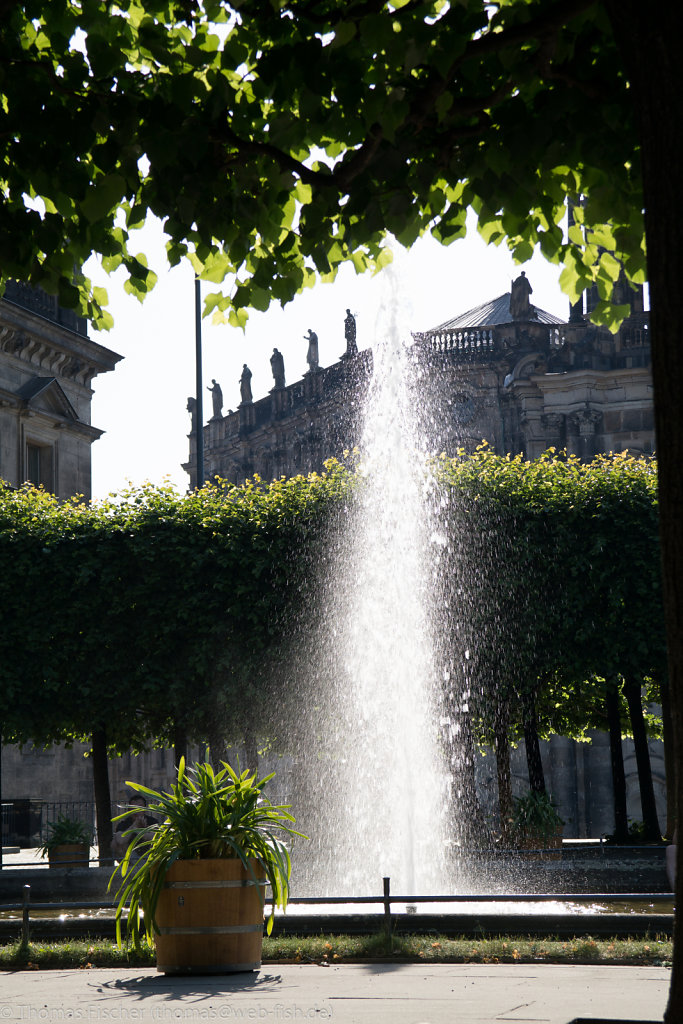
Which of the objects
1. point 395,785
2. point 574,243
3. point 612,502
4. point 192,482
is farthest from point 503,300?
point 574,243

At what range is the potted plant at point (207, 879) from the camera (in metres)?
7.94

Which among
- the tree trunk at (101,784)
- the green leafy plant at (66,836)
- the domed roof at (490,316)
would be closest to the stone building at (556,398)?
the domed roof at (490,316)

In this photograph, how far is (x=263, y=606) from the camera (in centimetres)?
2294

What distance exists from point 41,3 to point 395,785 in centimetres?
1350

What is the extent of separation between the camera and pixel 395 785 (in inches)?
714

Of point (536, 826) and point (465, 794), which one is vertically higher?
point (465, 794)

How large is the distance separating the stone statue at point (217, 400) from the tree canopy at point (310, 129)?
183ft

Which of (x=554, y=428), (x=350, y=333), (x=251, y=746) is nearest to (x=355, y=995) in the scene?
(x=251, y=746)

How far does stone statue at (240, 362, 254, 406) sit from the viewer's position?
195ft

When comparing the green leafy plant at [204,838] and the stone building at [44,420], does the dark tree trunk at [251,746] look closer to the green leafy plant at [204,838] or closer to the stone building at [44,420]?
the stone building at [44,420]

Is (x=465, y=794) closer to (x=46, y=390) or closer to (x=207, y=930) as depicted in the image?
(x=207, y=930)

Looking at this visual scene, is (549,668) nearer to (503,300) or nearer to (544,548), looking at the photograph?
(544,548)

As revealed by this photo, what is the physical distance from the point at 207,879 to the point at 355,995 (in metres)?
1.35

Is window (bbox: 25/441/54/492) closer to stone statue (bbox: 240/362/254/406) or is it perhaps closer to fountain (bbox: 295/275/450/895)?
fountain (bbox: 295/275/450/895)
